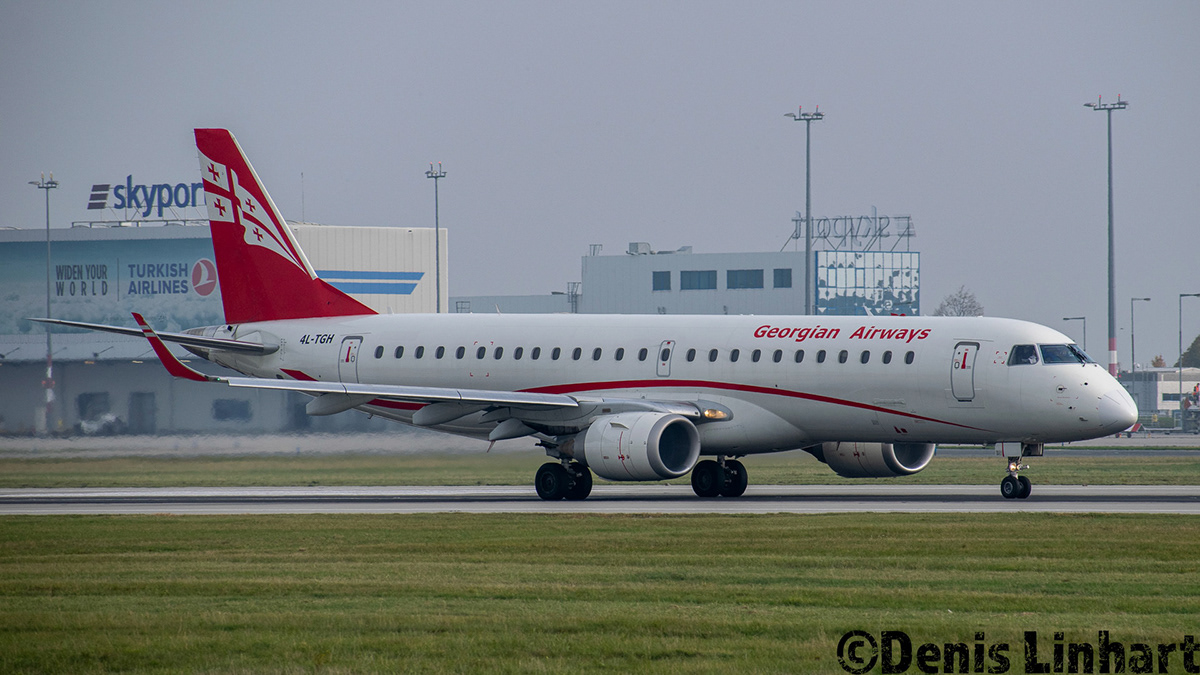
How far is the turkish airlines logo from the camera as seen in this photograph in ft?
335

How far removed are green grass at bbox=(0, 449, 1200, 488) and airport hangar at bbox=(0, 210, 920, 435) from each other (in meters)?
1.40

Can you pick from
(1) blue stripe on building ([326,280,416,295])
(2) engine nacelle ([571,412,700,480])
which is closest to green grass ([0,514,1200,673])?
(2) engine nacelle ([571,412,700,480])

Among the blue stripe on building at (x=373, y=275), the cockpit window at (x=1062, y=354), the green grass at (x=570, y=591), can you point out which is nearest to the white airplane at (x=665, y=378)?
the cockpit window at (x=1062, y=354)

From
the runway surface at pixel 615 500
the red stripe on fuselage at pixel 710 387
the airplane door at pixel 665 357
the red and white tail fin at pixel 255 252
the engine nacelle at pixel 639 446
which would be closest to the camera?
the runway surface at pixel 615 500

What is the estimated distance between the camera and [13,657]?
13.6m

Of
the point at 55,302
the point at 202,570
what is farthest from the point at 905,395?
the point at 55,302

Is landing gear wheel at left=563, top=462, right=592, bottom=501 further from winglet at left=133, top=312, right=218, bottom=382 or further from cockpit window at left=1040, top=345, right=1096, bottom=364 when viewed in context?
cockpit window at left=1040, top=345, right=1096, bottom=364

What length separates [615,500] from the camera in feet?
115

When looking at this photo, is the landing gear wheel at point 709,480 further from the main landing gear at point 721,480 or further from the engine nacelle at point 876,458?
the engine nacelle at point 876,458

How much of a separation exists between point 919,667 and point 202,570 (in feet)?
35.1

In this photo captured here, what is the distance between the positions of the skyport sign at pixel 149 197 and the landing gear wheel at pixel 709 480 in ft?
258

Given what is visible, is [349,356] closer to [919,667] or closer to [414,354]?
[414,354]

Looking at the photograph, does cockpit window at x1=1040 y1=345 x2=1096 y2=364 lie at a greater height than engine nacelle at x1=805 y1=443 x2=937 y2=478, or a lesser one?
greater

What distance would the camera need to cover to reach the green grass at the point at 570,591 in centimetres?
1365
